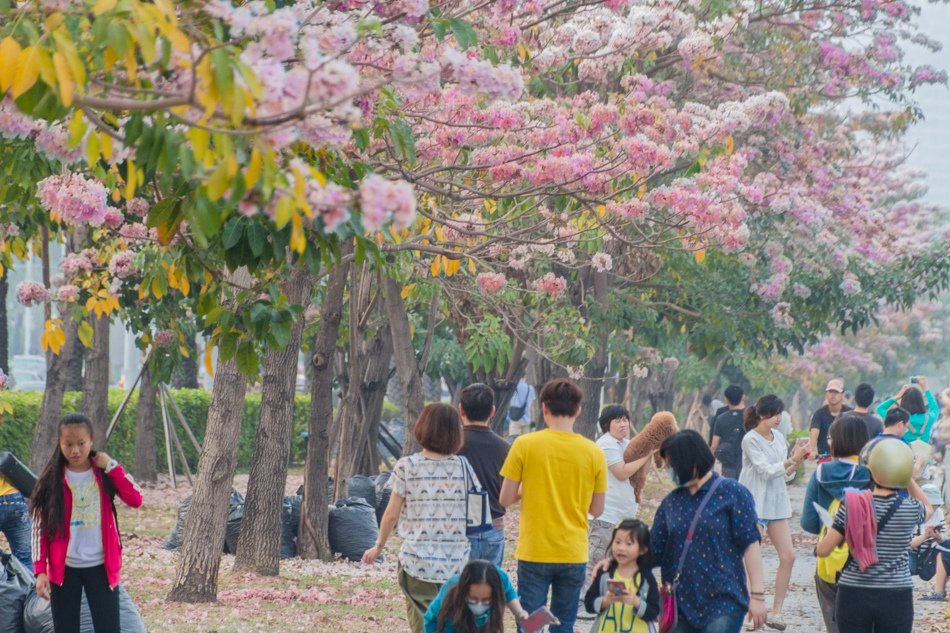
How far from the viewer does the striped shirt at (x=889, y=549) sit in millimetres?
6645

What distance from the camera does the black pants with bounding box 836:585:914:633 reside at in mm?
6656

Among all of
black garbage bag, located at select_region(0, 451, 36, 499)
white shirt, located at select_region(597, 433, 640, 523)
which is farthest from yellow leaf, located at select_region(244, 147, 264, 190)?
white shirt, located at select_region(597, 433, 640, 523)

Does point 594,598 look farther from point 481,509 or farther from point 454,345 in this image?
point 454,345

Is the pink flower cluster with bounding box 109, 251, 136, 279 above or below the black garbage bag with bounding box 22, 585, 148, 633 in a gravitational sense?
above

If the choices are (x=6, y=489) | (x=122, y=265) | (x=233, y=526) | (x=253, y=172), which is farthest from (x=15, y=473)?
(x=233, y=526)

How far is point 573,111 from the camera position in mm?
11250

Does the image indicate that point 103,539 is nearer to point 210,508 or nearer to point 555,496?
point 555,496

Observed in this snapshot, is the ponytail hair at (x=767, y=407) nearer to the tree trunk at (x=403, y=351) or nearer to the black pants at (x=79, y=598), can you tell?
the tree trunk at (x=403, y=351)

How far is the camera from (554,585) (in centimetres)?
736

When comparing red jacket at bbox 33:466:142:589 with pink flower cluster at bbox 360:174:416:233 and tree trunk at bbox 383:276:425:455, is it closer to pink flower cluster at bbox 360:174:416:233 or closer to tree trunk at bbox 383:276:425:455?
pink flower cluster at bbox 360:174:416:233

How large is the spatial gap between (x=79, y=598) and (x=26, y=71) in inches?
145

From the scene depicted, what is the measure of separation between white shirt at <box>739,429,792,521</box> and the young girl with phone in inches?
214

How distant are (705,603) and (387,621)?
178 inches

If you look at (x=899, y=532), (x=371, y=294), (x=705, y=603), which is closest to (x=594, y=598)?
(x=705, y=603)
